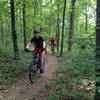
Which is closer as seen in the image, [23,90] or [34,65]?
[23,90]

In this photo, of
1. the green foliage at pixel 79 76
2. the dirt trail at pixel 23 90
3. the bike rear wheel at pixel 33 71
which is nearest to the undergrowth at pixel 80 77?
the green foliage at pixel 79 76

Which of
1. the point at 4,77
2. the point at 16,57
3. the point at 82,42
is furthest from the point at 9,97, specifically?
the point at 16,57

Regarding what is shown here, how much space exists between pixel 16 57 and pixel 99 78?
659 cm

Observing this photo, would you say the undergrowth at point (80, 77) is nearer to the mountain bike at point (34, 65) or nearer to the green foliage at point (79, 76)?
the green foliage at point (79, 76)

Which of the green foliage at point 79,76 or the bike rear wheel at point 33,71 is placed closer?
the green foliage at point 79,76

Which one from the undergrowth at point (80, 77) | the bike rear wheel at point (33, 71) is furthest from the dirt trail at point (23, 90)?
the undergrowth at point (80, 77)

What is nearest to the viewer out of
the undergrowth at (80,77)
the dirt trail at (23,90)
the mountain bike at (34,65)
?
the undergrowth at (80,77)

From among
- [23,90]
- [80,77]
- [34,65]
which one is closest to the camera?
[80,77]

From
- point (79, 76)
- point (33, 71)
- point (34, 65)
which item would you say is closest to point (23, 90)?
point (33, 71)

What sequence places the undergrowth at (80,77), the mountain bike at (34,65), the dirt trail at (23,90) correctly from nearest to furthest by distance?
the undergrowth at (80,77), the dirt trail at (23,90), the mountain bike at (34,65)

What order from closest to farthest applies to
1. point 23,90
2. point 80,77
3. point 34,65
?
point 80,77 → point 23,90 → point 34,65

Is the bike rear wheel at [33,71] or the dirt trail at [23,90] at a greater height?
the bike rear wheel at [33,71]

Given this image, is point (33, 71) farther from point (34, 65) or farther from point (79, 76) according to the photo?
point (79, 76)

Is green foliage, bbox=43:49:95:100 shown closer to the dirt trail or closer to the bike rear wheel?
the dirt trail
